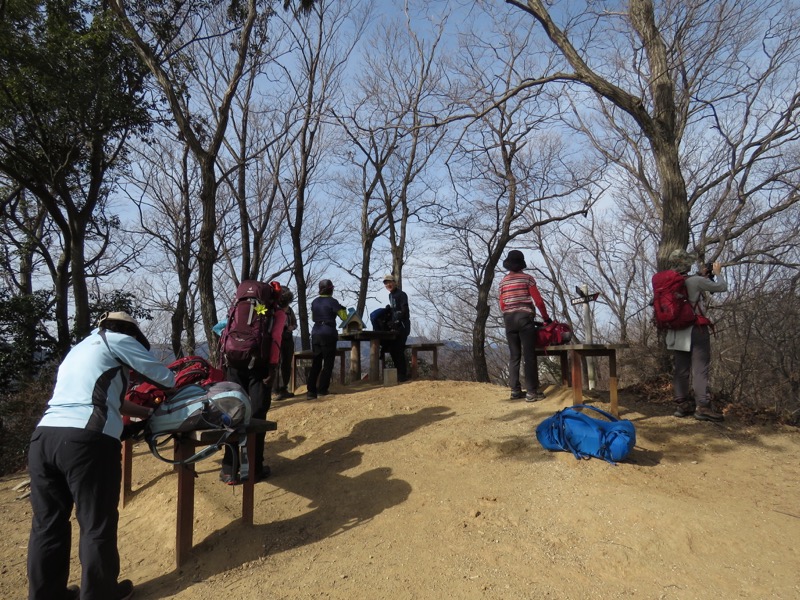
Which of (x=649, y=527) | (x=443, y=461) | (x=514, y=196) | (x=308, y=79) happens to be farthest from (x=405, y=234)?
(x=649, y=527)

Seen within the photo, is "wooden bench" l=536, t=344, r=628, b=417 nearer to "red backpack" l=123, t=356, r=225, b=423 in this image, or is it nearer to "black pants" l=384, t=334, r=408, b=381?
"black pants" l=384, t=334, r=408, b=381

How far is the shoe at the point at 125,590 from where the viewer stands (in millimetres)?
3021

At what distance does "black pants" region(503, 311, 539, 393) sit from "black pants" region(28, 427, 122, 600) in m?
4.50

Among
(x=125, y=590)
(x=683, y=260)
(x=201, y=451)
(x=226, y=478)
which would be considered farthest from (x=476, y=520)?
(x=683, y=260)

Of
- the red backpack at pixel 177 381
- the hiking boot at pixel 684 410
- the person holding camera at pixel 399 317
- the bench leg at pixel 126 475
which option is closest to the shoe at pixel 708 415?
the hiking boot at pixel 684 410

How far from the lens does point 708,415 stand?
570 cm

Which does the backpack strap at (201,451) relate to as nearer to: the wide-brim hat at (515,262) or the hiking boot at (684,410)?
the wide-brim hat at (515,262)

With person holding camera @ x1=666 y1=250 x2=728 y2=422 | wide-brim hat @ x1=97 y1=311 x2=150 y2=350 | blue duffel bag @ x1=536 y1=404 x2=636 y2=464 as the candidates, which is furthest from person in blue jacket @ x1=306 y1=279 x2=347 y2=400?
person holding camera @ x1=666 y1=250 x2=728 y2=422

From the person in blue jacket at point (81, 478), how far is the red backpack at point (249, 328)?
150 centimetres

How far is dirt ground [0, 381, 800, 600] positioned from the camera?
308cm

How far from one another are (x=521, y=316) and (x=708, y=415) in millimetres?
2254

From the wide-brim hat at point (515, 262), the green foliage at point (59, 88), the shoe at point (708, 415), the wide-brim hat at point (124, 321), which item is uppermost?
the green foliage at point (59, 88)

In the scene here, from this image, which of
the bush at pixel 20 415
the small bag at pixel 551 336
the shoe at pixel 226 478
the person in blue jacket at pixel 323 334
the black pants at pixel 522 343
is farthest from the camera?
the bush at pixel 20 415

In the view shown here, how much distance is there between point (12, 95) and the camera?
10.1 m
